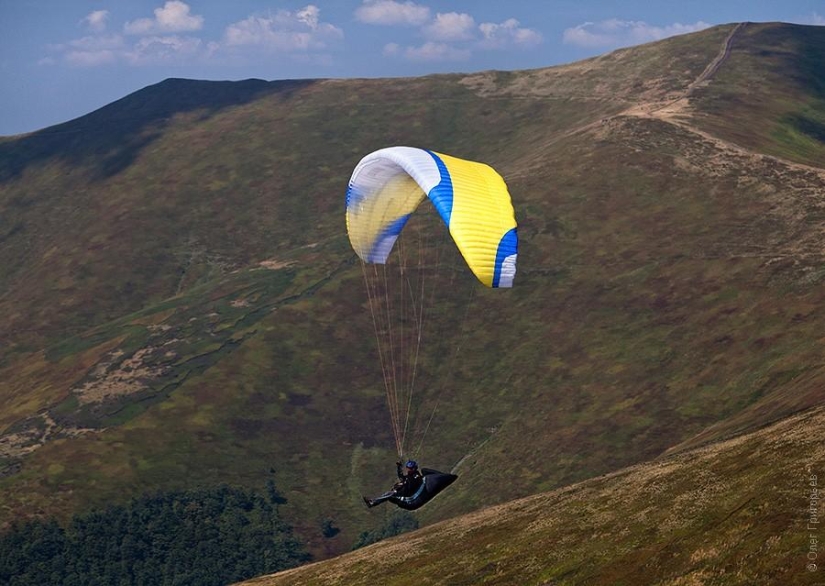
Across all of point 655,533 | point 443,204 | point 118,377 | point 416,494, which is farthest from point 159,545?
point 443,204

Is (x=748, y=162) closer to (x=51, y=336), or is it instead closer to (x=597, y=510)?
(x=597, y=510)

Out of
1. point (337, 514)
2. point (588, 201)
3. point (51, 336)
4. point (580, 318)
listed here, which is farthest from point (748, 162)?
point (51, 336)

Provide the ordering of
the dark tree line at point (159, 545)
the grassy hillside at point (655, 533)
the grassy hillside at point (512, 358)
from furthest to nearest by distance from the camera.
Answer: the grassy hillside at point (512, 358) → the dark tree line at point (159, 545) → the grassy hillside at point (655, 533)

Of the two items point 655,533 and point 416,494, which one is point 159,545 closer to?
point 416,494

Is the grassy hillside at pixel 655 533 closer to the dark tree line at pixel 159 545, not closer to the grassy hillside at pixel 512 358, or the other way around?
the grassy hillside at pixel 512 358

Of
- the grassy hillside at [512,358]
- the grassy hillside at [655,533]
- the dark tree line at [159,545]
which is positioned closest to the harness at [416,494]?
the grassy hillside at [655,533]

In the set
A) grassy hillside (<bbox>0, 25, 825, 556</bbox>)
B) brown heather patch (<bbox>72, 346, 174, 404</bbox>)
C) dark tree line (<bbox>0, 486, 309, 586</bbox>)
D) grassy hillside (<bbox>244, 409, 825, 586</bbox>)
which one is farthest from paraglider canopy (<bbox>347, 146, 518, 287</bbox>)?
brown heather patch (<bbox>72, 346, 174, 404</bbox>)
